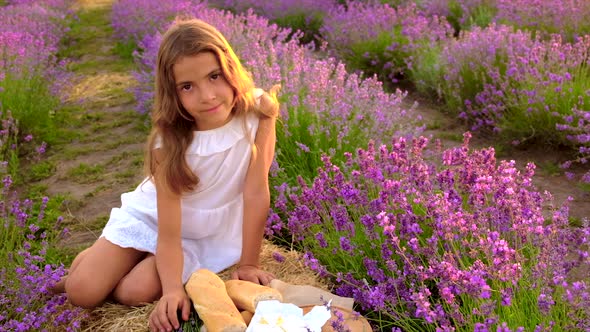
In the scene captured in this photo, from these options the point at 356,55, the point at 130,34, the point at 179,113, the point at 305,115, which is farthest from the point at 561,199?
the point at 130,34

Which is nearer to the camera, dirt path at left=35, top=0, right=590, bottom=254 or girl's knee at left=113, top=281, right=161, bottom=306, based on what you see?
girl's knee at left=113, top=281, right=161, bottom=306

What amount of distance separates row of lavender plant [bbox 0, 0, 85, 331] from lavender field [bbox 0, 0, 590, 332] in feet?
0.06

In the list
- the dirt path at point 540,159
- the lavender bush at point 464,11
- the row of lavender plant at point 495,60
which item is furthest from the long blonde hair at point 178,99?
the lavender bush at point 464,11

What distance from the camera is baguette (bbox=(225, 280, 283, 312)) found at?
7.81 feet

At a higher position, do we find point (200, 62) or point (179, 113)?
point (200, 62)

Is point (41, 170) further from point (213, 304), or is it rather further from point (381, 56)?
point (381, 56)

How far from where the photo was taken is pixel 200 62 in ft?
7.95

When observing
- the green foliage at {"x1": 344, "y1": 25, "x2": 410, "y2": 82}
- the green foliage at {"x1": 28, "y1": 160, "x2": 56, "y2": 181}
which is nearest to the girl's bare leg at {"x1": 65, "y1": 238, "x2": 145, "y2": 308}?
the green foliage at {"x1": 28, "y1": 160, "x2": 56, "y2": 181}

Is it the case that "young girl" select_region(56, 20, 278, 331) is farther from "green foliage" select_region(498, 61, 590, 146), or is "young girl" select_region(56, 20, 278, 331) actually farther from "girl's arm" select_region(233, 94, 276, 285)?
"green foliage" select_region(498, 61, 590, 146)

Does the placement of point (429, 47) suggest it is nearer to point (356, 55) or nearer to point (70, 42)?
point (356, 55)

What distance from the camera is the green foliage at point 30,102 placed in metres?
4.99

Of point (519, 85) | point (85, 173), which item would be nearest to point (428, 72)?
point (519, 85)

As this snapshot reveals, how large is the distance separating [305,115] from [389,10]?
358cm

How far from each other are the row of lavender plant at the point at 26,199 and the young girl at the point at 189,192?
15 cm
